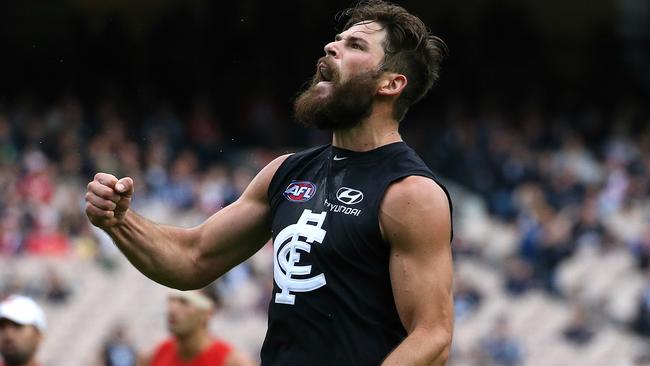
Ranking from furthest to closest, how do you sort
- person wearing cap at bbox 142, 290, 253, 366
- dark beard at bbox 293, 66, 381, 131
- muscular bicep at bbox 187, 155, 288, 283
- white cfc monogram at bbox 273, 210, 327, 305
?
person wearing cap at bbox 142, 290, 253, 366 < muscular bicep at bbox 187, 155, 288, 283 < dark beard at bbox 293, 66, 381, 131 < white cfc monogram at bbox 273, 210, 327, 305

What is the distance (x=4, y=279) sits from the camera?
14125mm


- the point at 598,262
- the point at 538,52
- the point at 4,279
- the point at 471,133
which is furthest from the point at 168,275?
the point at 538,52

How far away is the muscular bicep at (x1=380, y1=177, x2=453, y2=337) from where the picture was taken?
149 inches

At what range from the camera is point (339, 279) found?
12.7 ft

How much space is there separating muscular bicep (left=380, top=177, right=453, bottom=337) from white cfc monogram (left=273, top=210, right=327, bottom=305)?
0.76 feet

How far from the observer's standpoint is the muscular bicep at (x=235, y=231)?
434 centimetres

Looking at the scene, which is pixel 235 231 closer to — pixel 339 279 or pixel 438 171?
pixel 339 279

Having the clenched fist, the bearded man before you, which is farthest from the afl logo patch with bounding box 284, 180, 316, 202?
the clenched fist

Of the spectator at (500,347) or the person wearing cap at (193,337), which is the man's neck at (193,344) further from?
the spectator at (500,347)

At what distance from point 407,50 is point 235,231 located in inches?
34.7

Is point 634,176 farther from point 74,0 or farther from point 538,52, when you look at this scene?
point 74,0

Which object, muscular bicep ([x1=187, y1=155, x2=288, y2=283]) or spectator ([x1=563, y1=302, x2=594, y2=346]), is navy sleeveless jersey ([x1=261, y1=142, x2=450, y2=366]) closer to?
muscular bicep ([x1=187, y1=155, x2=288, y2=283])

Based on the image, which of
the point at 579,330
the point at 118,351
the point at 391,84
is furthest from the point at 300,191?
the point at 579,330

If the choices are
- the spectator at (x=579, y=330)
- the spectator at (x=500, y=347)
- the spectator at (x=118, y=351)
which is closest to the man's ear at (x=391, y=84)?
the spectator at (x=118, y=351)
